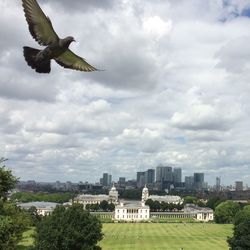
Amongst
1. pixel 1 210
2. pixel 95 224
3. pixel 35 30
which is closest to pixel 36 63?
pixel 35 30

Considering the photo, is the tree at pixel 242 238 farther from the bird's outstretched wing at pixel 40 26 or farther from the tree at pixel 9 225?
the bird's outstretched wing at pixel 40 26

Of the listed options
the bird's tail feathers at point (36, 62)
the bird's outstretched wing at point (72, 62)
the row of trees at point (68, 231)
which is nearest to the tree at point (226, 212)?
the row of trees at point (68, 231)

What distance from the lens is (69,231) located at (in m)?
54.9

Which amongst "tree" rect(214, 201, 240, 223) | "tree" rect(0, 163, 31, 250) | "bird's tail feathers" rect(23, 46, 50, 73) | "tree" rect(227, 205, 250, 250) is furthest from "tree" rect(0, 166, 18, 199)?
"tree" rect(214, 201, 240, 223)

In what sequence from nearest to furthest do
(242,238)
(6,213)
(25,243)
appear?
(6,213)
(242,238)
(25,243)

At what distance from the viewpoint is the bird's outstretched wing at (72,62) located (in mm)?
3285

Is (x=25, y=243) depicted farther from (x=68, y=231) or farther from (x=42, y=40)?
(x=42, y=40)

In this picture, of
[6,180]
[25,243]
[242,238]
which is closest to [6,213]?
[6,180]

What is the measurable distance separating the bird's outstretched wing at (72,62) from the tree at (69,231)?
170 feet

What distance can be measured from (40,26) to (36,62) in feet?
0.71

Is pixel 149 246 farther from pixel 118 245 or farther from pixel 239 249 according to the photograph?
pixel 239 249

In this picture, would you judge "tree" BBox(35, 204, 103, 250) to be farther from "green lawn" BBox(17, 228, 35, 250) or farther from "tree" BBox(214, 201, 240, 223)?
"tree" BBox(214, 201, 240, 223)

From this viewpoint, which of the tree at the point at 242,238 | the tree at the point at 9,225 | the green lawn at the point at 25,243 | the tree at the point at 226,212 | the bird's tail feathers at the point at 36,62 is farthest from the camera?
the tree at the point at 226,212

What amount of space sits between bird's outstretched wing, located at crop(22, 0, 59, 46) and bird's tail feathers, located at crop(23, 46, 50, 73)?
12 centimetres
